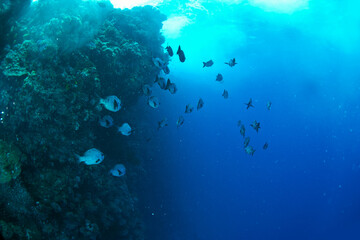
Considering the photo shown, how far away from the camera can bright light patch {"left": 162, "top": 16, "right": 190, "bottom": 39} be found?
2662 centimetres

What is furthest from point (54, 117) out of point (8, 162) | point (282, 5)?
point (282, 5)

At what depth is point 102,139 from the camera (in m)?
13.1

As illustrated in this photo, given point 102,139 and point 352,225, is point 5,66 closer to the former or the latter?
point 102,139

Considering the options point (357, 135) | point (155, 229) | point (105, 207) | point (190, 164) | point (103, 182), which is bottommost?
point (357, 135)

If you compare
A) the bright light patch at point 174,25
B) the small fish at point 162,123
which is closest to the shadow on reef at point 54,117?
the small fish at point 162,123

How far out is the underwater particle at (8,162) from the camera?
6.54m

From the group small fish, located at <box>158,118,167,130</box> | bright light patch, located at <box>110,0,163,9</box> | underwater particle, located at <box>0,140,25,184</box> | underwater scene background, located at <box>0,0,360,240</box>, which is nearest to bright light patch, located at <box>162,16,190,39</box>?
underwater scene background, located at <box>0,0,360,240</box>

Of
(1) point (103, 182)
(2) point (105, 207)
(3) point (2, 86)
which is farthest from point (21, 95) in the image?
(2) point (105, 207)

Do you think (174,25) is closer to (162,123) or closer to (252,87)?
(162,123)

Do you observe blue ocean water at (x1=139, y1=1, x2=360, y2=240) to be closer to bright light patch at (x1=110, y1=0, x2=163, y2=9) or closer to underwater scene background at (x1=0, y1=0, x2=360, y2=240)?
underwater scene background at (x1=0, y1=0, x2=360, y2=240)

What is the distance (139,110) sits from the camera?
21141 mm

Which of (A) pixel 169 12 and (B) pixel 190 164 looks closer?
(A) pixel 169 12

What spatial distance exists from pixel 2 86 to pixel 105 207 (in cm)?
673

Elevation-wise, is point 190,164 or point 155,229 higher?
point 155,229
